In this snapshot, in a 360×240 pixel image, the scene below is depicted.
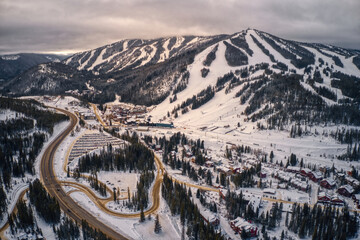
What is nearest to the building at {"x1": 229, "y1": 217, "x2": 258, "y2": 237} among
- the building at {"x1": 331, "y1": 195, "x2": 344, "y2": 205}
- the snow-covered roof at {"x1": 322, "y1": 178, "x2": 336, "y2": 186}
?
the building at {"x1": 331, "y1": 195, "x2": 344, "y2": 205}

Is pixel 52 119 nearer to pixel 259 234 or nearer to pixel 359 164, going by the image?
pixel 259 234

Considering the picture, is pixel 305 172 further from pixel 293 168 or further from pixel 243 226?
pixel 243 226

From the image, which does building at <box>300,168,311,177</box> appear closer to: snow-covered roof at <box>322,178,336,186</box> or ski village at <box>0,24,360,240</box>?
ski village at <box>0,24,360,240</box>

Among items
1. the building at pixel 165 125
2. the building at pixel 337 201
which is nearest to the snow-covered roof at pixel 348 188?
the building at pixel 337 201

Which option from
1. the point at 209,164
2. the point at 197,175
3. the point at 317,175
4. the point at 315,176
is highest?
the point at 209,164

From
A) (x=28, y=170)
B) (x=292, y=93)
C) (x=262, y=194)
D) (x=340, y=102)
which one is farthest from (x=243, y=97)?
(x=28, y=170)

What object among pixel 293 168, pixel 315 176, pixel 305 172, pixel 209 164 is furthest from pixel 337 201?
pixel 209 164
